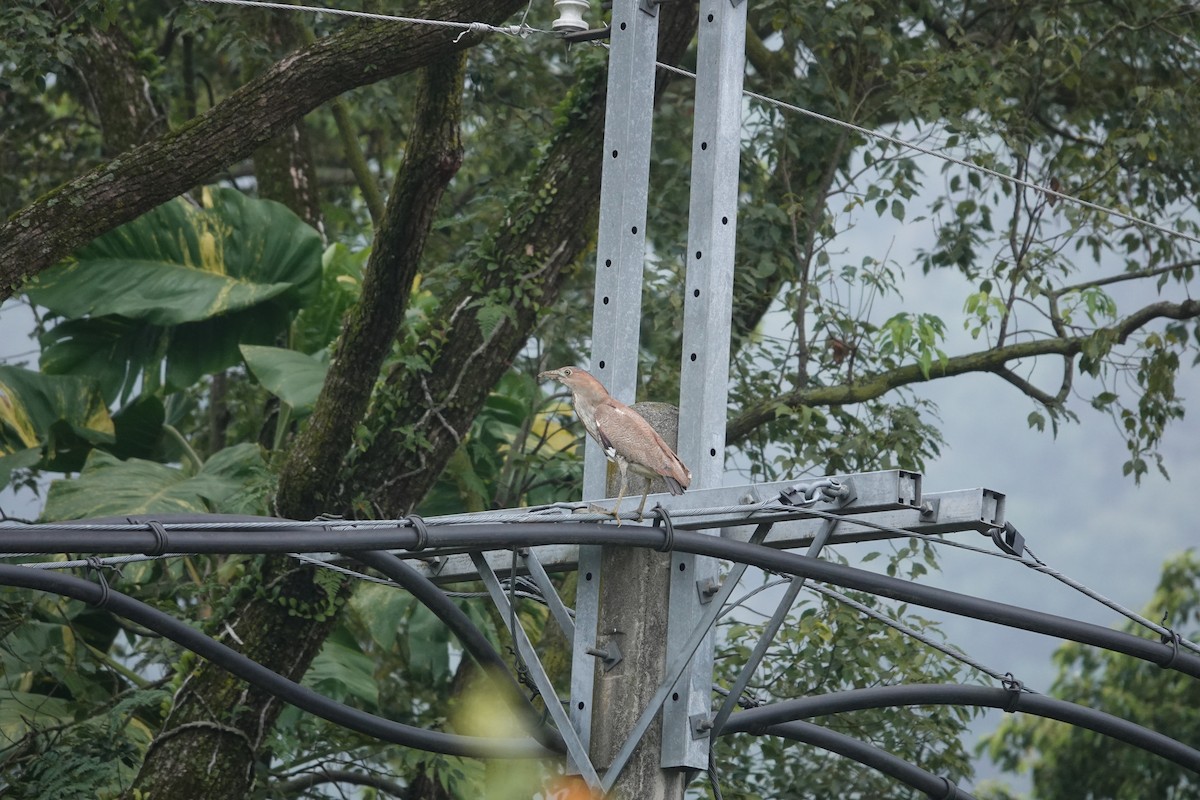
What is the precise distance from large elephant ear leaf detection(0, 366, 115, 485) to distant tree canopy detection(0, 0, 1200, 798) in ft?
0.07

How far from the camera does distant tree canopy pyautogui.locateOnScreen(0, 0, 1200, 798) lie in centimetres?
712

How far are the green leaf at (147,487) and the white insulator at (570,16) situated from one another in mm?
3362

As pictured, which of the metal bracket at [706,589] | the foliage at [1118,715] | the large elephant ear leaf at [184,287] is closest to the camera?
the metal bracket at [706,589]

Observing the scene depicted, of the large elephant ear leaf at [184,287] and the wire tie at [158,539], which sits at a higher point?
the large elephant ear leaf at [184,287]

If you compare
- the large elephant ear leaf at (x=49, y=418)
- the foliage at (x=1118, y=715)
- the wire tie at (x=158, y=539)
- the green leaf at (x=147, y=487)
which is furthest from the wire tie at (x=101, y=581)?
the foliage at (x=1118, y=715)

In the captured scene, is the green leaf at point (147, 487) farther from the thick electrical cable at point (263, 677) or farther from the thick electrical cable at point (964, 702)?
the thick electrical cable at point (964, 702)

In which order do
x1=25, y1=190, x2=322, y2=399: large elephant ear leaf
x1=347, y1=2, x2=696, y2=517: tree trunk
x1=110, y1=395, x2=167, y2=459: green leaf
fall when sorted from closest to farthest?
1. x1=347, y1=2, x2=696, y2=517: tree trunk
2. x1=25, y1=190, x2=322, y2=399: large elephant ear leaf
3. x1=110, y1=395, x2=167, y2=459: green leaf

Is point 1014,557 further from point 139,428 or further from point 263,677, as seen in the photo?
point 139,428

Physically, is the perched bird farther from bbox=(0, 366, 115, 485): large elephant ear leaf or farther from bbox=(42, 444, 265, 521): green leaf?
bbox=(0, 366, 115, 485): large elephant ear leaf

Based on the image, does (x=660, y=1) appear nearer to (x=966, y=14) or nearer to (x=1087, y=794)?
(x=966, y=14)

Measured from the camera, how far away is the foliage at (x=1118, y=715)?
14055 millimetres

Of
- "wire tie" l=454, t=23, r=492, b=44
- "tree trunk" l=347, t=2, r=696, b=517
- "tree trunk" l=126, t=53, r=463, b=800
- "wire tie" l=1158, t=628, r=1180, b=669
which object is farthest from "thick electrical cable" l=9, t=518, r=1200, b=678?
"tree trunk" l=347, t=2, r=696, b=517

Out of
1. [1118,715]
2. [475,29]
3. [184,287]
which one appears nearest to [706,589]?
[475,29]

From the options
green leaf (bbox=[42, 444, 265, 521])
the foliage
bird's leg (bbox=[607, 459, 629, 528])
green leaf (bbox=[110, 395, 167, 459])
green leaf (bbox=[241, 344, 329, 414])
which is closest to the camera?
bird's leg (bbox=[607, 459, 629, 528])
